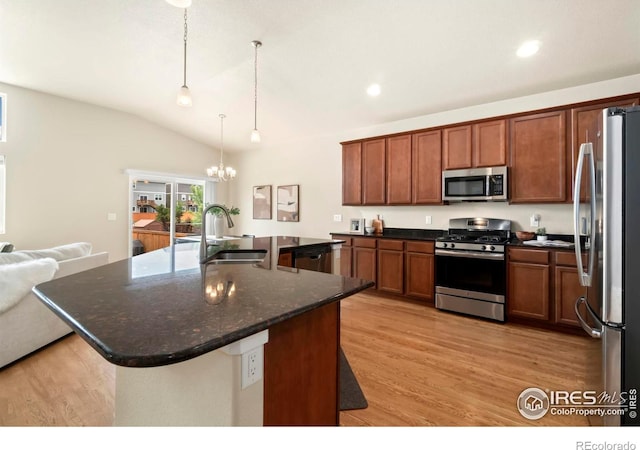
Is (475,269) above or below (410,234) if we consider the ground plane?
below

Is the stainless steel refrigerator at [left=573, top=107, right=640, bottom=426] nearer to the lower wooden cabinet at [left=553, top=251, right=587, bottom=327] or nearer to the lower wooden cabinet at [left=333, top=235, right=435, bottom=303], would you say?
the lower wooden cabinet at [left=553, top=251, right=587, bottom=327]

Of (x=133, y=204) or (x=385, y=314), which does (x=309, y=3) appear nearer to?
(x=385, y=314)

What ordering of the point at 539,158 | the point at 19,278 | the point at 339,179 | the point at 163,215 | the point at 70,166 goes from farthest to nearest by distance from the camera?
1. the point at 163,215
2. the point at 339,179
3. the point at 70,166
4. the point at 539,158
5. the point at 19,278

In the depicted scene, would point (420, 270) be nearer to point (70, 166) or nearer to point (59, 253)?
point (59, 253)

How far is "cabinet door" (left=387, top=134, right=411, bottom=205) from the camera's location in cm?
446

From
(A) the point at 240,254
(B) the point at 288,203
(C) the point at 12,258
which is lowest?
(C) the point at 12,258

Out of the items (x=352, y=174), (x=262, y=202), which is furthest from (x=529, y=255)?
(x=262, y=202)

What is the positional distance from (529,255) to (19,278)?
4808 millimetres

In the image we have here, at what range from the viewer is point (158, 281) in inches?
53.9

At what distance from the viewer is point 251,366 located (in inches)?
38.8

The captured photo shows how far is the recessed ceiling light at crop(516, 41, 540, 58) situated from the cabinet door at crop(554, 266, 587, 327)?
84.8 inches

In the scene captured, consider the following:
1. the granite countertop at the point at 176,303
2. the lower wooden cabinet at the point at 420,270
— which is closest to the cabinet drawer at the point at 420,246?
the lower wooden cabinet at the point at 420,270
